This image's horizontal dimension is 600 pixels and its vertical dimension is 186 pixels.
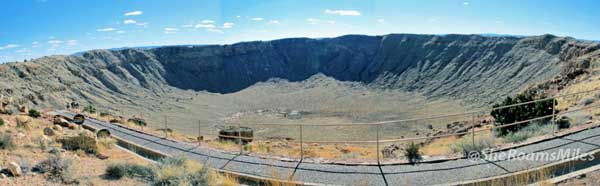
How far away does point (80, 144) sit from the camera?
12070mm

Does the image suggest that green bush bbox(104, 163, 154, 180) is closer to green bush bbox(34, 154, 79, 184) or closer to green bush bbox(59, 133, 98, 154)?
green bush bbox(34, 154, 79, 184)

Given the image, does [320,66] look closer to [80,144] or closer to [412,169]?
[80,144]

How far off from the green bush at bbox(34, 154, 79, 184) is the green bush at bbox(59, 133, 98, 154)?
3594mm

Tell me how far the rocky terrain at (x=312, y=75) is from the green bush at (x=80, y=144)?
2875 cm

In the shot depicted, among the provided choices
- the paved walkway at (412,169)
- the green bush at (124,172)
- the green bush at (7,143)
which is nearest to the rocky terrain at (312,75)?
the paved walkway at (412,169)

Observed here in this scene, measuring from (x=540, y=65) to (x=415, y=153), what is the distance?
55.9 m

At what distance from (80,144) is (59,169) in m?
4.21

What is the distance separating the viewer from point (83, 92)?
2489 inches

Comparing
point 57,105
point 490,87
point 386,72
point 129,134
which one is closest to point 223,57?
point 386,72

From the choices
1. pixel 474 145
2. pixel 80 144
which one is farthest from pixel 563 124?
pixel 80 144

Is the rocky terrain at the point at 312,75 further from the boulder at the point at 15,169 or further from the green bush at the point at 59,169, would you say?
the boulder at the point at 15,169

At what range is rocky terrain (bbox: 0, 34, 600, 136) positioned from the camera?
55.6 m

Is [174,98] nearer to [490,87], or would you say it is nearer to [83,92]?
[83,92]

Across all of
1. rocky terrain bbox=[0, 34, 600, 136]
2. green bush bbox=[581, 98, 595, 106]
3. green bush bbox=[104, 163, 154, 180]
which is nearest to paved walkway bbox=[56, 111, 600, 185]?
green bush bbox=[104, 163, 154, 180]
